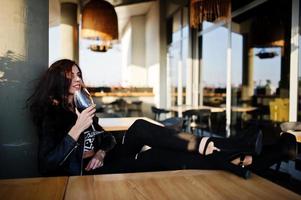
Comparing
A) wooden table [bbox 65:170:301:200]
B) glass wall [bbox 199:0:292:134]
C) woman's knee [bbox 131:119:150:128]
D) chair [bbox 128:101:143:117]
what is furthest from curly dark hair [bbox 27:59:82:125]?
chair [bbox 128:101:143:117]

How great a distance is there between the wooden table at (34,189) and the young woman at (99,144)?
0.27m

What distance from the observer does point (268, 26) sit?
412 cm

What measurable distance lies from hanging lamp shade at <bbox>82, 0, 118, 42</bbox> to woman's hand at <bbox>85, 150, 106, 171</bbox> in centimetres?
125

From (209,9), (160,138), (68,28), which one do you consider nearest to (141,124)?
(160,138)

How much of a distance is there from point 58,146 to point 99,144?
39 centimetres

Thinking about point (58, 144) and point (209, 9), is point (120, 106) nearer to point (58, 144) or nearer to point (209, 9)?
point (209, 9)

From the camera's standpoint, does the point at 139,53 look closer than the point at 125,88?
No

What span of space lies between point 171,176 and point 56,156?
530 mm

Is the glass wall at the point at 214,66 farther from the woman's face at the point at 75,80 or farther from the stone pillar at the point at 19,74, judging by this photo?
the stone pillar at the point at 19,74

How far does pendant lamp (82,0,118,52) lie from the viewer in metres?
2.52

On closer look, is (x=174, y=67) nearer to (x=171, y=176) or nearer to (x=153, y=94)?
(x=153, y=94)

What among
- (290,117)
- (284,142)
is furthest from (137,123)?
(290,117)

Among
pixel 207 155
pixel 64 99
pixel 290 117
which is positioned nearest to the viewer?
pixel 207 155

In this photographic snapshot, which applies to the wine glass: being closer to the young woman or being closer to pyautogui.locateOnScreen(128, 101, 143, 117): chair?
the young woman
